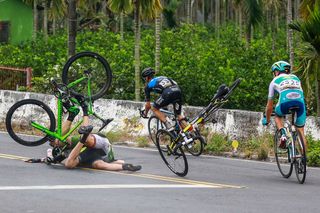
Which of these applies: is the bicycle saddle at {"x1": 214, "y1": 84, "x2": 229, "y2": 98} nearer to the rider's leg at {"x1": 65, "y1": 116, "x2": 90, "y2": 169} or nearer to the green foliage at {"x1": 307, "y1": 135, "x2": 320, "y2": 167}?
the green foliage at {"x1": 307, "y1": 135, "x2": 320, "y2": 167}

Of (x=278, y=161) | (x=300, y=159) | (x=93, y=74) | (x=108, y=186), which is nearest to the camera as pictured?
(x=108, y=186)

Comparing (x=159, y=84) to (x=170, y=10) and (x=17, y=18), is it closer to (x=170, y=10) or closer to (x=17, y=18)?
(x=17, y=18)

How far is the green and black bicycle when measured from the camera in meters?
14.2

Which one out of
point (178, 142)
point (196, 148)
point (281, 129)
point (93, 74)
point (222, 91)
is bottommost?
point (196, 148)

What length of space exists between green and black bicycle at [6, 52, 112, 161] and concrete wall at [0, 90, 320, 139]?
1.68 metres

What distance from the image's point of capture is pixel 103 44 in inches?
1704

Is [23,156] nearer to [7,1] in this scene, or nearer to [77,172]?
[77,172]

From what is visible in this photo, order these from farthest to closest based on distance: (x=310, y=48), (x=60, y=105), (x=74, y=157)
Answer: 1. (x=310, y=48)
2. (x=60, y=105)
3. (x=74, y=157)

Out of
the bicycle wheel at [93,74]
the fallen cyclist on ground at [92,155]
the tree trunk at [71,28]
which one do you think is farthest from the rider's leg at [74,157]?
the tree trunk at [71,28]

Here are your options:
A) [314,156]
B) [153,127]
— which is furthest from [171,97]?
[314,156]

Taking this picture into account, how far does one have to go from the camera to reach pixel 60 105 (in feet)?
47.1

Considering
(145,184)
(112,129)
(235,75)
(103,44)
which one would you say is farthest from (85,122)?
(103,44)

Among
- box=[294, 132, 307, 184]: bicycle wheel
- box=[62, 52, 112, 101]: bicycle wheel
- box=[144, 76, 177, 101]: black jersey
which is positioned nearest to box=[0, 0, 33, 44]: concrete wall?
box=[62, 52, 112, 101]: bicycle wheel

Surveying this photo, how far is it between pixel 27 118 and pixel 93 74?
1.56 meters
